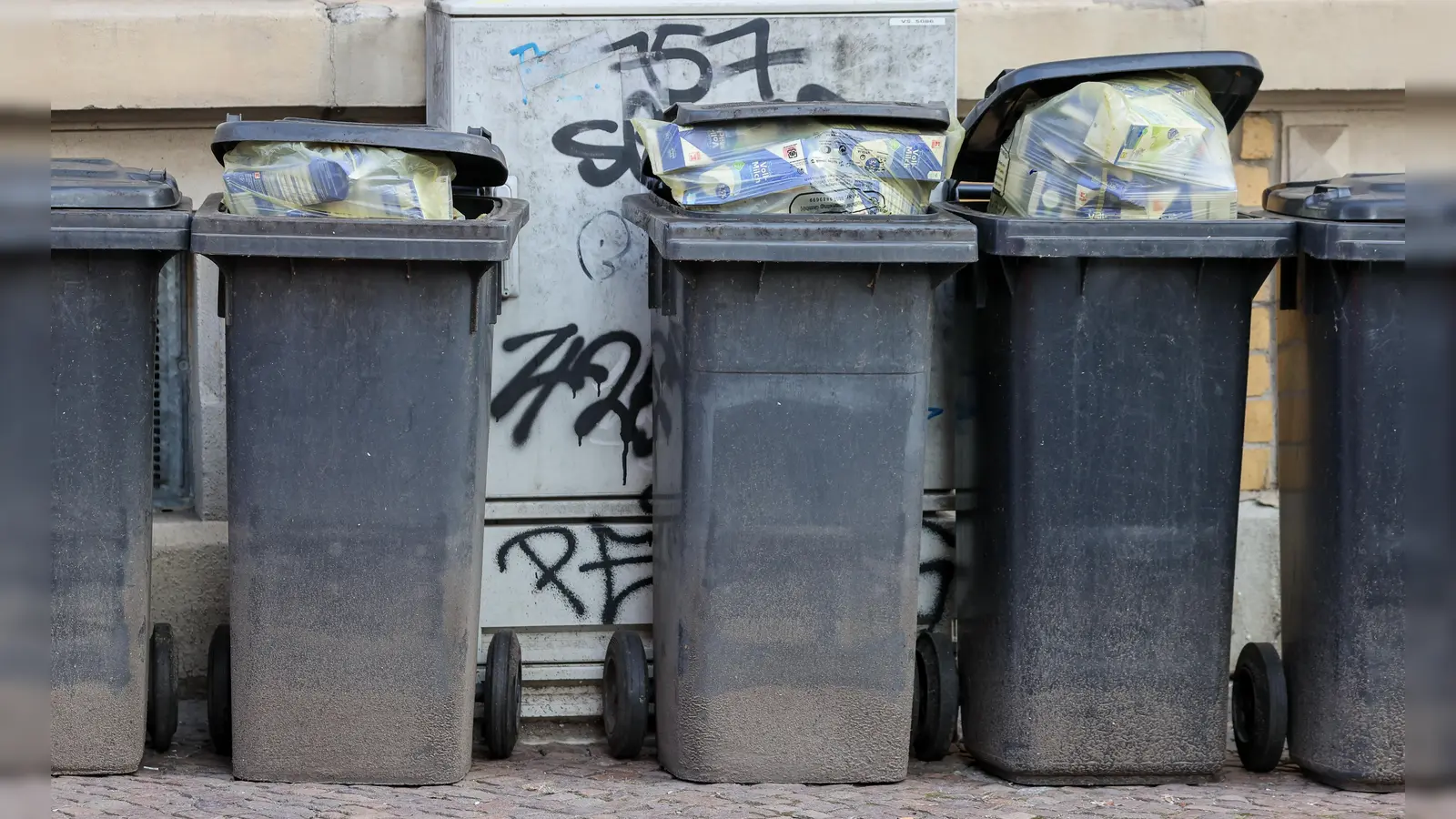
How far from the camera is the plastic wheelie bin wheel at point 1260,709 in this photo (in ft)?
12.6

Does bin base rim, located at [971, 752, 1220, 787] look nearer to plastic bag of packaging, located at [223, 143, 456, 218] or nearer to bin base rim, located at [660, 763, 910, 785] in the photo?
bin base rim, located at [660, 763, 910, 785]

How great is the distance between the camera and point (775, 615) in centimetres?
359

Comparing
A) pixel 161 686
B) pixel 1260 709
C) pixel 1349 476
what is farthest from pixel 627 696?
pixel 1349 476

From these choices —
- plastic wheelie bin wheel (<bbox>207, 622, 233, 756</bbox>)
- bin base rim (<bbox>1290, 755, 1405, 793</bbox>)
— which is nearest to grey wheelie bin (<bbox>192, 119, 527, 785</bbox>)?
plastic wheelie bin wheel (<bbox>207, 622, 233, 756</bbox>)

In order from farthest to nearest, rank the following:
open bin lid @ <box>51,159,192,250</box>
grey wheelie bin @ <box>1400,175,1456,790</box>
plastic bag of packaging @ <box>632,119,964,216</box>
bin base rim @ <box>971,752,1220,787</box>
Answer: bin base rim @ <box>971,752,1220,787</box> → plastic bag of packaging @ <box>632,119,964,216</box> → open bin lid @ <box>51,159,192,250</box> → grey wheelie bin @ <box>1400,175,1456,790</box>

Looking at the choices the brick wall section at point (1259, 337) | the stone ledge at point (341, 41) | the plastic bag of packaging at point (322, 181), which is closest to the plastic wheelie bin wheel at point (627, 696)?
the plastic bag of packaging at point (322, 181)

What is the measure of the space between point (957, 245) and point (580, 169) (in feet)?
3.90

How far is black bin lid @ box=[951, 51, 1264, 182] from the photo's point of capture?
367cm

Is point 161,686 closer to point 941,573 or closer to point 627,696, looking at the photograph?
point 627,696

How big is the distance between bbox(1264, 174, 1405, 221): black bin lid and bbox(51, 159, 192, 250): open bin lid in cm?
260

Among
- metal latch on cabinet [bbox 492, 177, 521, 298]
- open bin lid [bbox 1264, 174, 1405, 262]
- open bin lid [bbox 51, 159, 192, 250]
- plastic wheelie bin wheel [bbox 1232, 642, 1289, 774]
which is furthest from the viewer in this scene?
metal latch on cabinet [bbox 492, 177, 521, 298]

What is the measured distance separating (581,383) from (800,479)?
881 millimetres

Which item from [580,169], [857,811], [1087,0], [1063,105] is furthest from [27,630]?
[1087,0]

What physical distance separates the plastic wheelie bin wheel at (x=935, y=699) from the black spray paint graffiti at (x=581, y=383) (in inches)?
36.7
